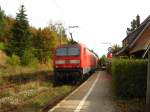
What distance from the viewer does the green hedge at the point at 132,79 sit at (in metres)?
20.1

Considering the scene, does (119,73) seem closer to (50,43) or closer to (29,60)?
(29,60)

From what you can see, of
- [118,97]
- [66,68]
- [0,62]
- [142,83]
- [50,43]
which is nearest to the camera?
[142,83]

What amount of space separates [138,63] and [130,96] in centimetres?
179

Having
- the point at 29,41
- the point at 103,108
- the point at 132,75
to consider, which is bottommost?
the point at 103,108

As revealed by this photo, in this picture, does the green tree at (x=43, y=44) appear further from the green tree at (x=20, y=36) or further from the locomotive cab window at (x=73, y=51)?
the locomotive cab window at (x=73, y=51)

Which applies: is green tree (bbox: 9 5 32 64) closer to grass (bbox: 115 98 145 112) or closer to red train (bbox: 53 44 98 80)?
red train (bbox: 53 44 98 80)

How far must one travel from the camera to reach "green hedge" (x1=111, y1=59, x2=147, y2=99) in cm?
2009

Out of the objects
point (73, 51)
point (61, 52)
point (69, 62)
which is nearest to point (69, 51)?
point (73, 51)

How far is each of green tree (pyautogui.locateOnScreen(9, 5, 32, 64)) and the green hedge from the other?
165 ft

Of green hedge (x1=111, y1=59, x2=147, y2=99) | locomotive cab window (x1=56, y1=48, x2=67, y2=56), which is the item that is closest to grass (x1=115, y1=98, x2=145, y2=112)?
green hedge (x1=111, y1=59, x2=147, y2=99)

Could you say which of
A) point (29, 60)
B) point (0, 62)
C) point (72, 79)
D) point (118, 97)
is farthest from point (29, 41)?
point (118, 97)

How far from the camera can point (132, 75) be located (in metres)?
20.4

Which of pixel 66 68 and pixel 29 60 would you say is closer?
pixel 66 68

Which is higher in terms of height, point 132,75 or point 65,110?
point 132,75
